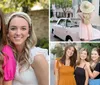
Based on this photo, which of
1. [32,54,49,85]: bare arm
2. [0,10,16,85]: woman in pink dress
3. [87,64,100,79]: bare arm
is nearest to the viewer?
[0,10,16,85]: woman in pink dress

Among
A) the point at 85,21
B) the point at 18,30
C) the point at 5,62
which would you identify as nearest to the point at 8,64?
the point at 5,62

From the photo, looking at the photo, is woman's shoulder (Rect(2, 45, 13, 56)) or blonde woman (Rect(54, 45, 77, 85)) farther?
blonde woman (Rect(54, 45, 77, 85))

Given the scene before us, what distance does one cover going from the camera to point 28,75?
2320 mm

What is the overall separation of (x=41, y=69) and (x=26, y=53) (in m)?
0.20

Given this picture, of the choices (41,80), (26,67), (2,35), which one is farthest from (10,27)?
(41,80)

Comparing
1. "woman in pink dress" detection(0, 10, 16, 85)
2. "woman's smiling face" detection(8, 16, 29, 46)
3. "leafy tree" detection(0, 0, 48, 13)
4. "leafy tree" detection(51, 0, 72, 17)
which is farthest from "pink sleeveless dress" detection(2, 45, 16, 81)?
"leafy tree" detection(51, 0, 72, 17)

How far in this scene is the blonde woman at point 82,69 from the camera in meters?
2.42

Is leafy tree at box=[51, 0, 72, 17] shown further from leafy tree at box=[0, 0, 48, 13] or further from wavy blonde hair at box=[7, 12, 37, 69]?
wavy blonde hair at box=[7, 12, 37, 69]

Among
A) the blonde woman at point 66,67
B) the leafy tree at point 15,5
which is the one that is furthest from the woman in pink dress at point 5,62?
the blonde woman at point 66,67

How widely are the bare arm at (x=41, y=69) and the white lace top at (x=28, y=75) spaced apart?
0.03 metres

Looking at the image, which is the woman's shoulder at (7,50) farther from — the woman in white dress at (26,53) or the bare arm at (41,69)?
the bare arm at (41,69)

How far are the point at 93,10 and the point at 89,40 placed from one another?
28 cm

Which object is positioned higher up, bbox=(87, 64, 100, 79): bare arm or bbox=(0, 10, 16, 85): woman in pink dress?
bbox=(0, 10, 16, 85): woman in pink dress

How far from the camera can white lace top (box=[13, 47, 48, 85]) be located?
2.30 m
